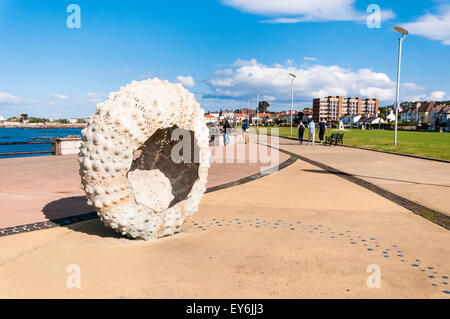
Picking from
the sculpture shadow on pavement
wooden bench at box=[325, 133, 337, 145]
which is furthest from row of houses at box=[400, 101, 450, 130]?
the sculpture shadow on pavement

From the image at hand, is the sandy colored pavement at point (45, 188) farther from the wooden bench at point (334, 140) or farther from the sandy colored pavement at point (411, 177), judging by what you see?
the wooden bench at point (334, 140)

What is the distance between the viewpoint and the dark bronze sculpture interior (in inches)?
232

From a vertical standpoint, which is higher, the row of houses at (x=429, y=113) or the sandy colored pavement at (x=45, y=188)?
the row of houses at (x=429, y=113)

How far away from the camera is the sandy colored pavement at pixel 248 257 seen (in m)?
3.47

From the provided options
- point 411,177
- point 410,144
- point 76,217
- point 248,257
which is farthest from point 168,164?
point 410,144

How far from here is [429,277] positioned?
12.6ft

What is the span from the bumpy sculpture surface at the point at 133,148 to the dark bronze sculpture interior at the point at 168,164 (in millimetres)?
295

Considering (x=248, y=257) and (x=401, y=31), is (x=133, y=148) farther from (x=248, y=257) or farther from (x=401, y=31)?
(x=401, y=31)

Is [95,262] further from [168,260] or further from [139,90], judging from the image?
[139,90]

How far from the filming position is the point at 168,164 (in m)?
6.14

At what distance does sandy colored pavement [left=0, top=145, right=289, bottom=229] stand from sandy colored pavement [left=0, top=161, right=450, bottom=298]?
111 centimetres

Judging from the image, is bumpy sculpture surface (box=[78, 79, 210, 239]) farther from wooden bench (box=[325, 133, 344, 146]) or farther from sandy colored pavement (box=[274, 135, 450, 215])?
wooden bench (box=[325, 133, 344, 146])

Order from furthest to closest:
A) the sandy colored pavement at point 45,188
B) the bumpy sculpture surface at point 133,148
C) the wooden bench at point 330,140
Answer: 1. the wooden bench at point 330,140
2. the sandy colored pavement at point 45,188
3. the bumpy sculpture surface at point 133,148

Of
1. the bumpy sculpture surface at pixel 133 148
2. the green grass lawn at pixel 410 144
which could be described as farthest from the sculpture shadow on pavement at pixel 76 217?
the green grass lawn at pixel 410 144
